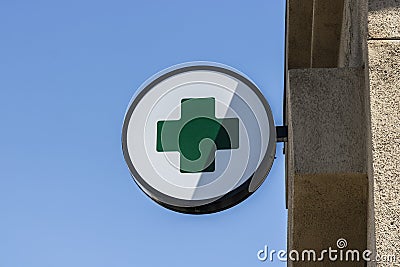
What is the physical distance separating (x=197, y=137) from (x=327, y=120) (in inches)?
26.8

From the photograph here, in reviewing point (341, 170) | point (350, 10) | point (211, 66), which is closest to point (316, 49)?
point (350, 10)

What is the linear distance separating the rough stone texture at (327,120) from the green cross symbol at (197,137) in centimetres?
35

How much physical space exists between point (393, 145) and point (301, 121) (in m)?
0.69

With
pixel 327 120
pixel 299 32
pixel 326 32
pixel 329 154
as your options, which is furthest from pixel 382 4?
pixel 299 32

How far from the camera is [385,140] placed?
4.39 m

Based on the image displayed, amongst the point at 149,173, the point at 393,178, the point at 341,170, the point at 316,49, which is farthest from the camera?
the point at 316,49

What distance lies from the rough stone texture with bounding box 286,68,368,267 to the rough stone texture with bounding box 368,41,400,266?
32 cm

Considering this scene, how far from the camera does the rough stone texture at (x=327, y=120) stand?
4.78 meters

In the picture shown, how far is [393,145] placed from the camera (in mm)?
4371

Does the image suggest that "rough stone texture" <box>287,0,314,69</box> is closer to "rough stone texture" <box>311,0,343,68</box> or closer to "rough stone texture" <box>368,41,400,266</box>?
"rough stone texture" <box>311,0,343,68</box>

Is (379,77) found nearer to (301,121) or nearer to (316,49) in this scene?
(301,121)

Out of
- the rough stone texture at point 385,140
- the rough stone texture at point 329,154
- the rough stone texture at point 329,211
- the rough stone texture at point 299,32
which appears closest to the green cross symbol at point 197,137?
the rough stone texture at point 329,154

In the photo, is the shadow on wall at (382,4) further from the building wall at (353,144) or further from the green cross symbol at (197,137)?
the green cross symbol at (197,137)

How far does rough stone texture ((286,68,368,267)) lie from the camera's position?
4785mm
